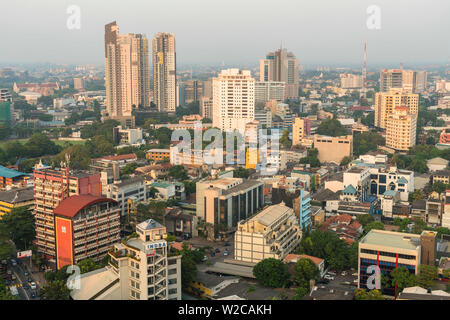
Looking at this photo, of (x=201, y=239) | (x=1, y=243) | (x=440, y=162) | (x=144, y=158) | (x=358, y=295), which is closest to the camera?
(x=358, y=295)

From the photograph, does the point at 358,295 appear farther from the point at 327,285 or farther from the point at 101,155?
the point at 101,155

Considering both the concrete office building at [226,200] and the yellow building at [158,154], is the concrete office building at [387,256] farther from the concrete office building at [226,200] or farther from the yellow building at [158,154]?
the yellow building at [158,154]

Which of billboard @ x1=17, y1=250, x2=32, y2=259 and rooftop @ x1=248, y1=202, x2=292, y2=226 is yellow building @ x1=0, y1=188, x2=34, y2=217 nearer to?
billboard @ x1=17, y1=250, x2=32, y2=259

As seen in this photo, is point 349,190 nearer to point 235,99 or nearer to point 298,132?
point 298,132

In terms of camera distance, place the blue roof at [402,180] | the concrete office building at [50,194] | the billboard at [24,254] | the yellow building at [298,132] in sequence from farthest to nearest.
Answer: the yellow building at [298,132], the blue roof at [402,180], the concrete office building at [50,194], the billboard at [24,254]

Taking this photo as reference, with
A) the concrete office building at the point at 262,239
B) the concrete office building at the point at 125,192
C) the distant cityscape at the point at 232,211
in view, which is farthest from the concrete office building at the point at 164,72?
the concrete office building at the point at 262,239

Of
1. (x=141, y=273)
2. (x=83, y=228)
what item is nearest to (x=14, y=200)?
(x=83, y=228)
